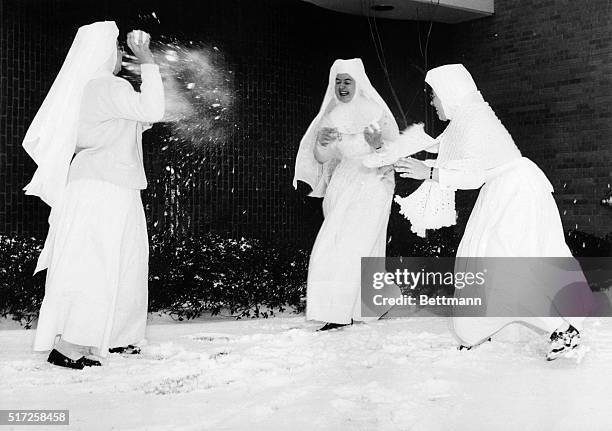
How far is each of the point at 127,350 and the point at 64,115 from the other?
1478 mm

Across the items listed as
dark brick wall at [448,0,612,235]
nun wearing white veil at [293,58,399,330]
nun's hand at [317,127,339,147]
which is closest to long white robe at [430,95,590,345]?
nun wearing white veil at [293,58,399,330]

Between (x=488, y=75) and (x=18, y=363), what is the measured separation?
6.66 metres

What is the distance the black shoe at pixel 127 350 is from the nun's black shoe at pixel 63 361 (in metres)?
0.44

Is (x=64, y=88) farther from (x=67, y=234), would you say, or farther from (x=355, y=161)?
(x=355, y=161)

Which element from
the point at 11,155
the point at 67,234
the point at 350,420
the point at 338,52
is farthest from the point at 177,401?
the point at 338,52

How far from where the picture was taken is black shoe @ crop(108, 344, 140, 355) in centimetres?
517

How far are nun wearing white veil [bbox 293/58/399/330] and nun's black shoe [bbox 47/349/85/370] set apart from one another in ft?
7.33

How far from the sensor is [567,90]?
908 centimetres

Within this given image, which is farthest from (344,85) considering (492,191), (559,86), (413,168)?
(559,86)

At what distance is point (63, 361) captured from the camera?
15.6ft

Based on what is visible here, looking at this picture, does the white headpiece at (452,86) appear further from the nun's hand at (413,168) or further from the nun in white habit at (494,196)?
the nun's hand at (413,168)

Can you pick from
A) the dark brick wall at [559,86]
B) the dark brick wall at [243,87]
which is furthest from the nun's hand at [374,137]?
the dark brick wall at [559,86]

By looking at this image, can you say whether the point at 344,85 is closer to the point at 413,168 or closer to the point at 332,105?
the point at 332,105

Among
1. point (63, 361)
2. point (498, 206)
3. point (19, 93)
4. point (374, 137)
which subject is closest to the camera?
point (63, 361)
